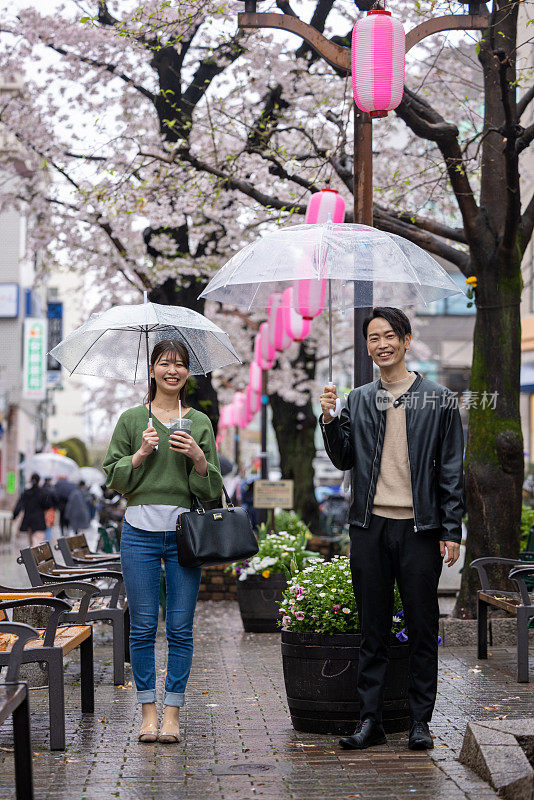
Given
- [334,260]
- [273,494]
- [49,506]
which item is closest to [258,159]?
[273,494]

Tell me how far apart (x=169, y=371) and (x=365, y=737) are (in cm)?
221

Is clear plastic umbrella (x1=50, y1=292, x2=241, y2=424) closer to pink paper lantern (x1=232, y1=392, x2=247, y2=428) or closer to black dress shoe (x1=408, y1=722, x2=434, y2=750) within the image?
black dress shoe (x1=408, y1=722, x2=434, y2=750)

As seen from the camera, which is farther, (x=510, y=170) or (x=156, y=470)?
(x=510, y=170)

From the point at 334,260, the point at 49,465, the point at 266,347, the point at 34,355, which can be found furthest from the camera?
the point at 34,355

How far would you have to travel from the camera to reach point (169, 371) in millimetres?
6223

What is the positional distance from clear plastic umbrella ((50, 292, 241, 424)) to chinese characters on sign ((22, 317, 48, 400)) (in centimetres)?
3414

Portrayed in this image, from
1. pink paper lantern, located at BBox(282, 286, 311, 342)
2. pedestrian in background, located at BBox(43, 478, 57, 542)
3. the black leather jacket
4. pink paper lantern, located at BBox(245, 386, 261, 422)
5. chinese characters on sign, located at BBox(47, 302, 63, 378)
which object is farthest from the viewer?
chinese characters on sign, located at BBox(47, 302, 63, 378)

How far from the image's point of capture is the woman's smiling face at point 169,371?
Result: 6230 mm

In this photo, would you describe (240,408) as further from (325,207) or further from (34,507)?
(325,207)

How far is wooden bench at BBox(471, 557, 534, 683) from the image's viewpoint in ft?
26.4

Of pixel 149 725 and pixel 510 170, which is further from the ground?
pixel 510 170

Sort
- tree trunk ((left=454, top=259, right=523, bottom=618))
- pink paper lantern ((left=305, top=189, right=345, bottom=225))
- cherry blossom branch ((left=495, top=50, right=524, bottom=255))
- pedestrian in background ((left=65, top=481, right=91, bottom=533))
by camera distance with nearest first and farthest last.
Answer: cherry blossom branch ((left=495, top=50, right=524, bottom=255)) < pink paper lantern ((left=305, top=189, right=345, bottom=225)) < tree trunk ((left=454, top=259, right=523, bottom=618)) < pedestrian in background ((left=65, top=481, right=91, bottom=533))

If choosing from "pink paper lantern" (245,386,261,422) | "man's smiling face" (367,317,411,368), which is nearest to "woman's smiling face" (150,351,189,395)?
"man's smiling face" (367,317,411,368)

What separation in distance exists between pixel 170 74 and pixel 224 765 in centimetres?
1113
